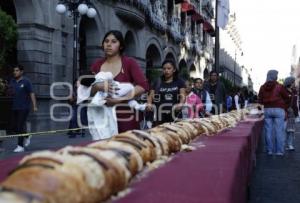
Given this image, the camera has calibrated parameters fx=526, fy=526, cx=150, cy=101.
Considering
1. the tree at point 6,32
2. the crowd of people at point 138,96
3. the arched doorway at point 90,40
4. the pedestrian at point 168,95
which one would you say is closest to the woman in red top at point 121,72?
the crowd of people at point 138,96

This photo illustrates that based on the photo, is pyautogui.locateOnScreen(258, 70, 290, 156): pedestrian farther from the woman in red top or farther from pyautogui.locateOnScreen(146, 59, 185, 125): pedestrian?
the woman in red top

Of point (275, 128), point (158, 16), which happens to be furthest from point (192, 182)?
point (158, 16)

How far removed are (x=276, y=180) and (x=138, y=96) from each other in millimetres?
3468

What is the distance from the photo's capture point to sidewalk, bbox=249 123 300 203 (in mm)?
6336

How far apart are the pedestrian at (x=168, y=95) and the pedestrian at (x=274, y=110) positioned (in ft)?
13.0

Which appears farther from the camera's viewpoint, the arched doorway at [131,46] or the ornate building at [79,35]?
the arched doorway at [131,46]

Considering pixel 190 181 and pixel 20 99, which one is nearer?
pixel 190 181

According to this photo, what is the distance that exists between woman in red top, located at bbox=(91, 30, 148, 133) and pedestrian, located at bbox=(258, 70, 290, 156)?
250 inches

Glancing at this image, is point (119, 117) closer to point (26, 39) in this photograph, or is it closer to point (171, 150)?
point (171, 150)

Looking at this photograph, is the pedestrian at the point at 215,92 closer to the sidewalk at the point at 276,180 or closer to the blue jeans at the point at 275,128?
the blue jeans at the point at 275,128

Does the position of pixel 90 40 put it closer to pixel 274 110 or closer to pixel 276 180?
pixel 274 110

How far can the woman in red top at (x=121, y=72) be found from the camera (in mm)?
4758

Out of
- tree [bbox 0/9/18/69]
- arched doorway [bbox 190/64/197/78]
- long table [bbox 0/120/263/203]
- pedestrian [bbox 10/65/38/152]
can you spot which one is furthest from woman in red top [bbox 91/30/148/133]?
arched doorway [bbox 190/64/197/78]

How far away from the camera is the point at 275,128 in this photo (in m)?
10.8
